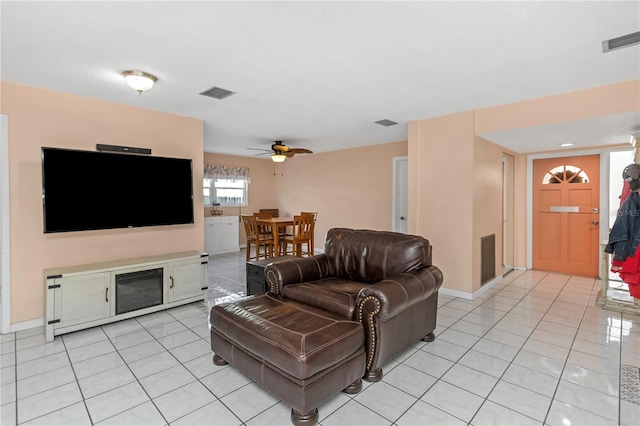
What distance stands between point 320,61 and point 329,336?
6.92 feet

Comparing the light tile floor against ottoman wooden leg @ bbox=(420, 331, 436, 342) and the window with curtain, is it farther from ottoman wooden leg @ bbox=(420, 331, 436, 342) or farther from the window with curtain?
the window with curtain

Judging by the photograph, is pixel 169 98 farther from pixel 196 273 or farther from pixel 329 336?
pixel 329 336

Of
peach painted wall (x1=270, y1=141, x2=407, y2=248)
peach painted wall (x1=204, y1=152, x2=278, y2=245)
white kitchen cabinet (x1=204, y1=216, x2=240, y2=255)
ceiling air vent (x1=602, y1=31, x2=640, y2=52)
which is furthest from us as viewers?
peach painted wall (x1=204, y1=152, x2=278, y2=245)

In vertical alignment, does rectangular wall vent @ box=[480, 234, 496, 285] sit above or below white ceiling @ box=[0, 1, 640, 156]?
below

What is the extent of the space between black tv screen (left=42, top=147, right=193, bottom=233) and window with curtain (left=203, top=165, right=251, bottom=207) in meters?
3.40

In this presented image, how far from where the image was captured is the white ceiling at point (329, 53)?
192 cm

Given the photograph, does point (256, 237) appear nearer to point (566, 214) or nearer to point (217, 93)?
point (217, 93)

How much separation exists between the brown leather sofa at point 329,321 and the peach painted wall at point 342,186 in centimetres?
343

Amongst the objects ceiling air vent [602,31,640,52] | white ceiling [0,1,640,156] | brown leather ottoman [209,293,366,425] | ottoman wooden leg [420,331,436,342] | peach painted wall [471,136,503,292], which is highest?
white ceiling [0,1,640,156]

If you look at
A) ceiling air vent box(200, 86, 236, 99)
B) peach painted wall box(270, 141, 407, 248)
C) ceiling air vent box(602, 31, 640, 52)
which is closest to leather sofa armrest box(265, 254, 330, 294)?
ceiling air vent box(200, 86, 236, 99)

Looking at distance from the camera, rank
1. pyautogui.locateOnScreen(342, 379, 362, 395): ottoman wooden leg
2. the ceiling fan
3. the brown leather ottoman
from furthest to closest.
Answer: the ceiling fan
pyautogui.locateOnScreen(342, 379, 362, 395): ottoman wooden leg
the brown leather ottoman

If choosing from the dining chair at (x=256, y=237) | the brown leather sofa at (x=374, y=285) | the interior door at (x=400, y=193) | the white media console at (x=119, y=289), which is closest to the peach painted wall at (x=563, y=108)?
the brown leather sofa at (x=374, y=285)

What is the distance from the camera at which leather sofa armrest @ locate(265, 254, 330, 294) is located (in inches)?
112

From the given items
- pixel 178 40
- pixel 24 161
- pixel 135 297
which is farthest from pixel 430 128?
pixel 24 161
